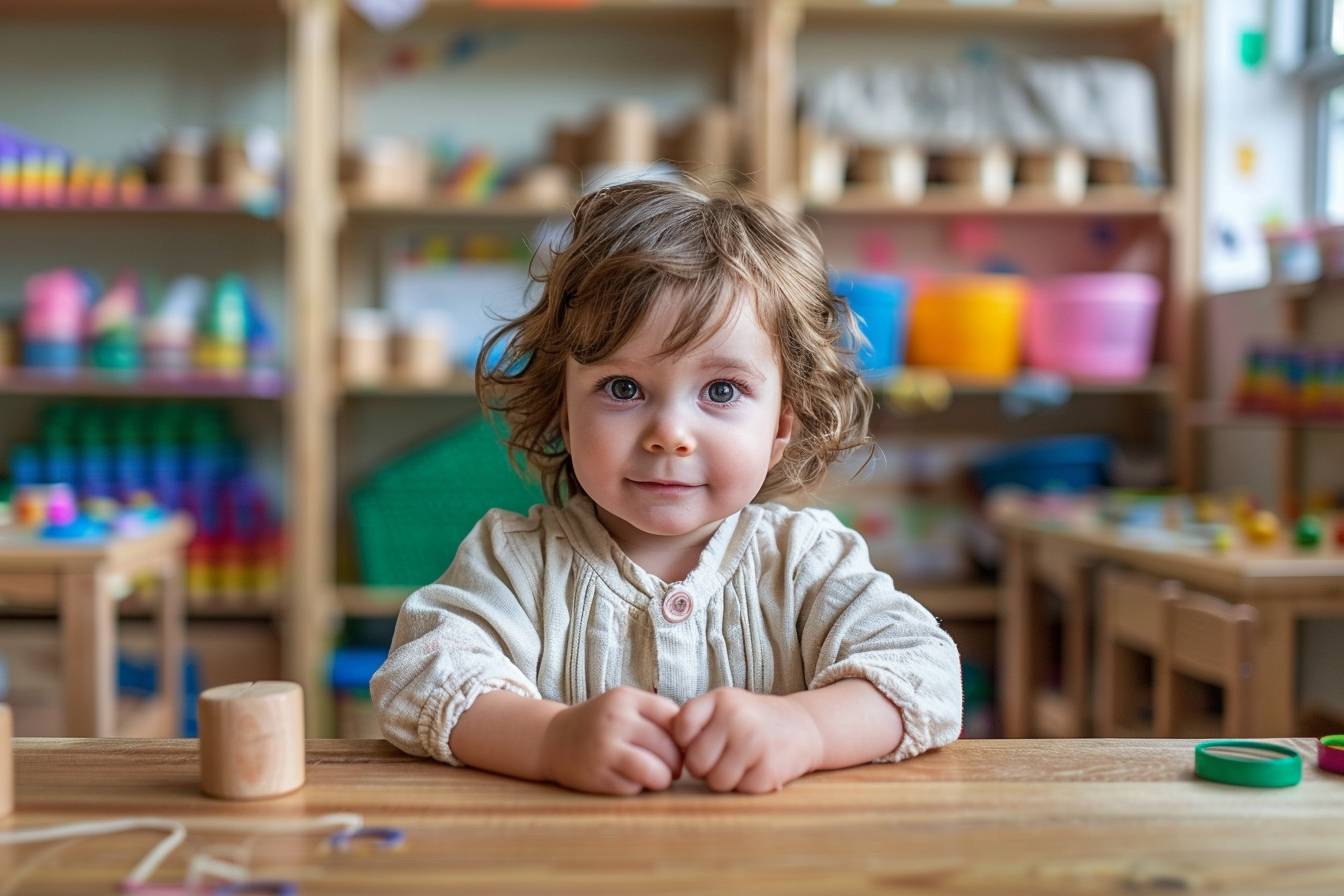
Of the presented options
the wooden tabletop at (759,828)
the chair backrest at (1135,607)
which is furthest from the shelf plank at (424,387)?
the wooden tabletop at (759,828)

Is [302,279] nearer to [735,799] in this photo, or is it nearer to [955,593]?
[955,593]

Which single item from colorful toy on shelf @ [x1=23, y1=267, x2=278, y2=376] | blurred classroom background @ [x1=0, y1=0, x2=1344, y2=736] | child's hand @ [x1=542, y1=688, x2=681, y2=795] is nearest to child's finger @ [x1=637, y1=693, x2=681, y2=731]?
child's hand @ [x1=542, y1=688, x2=681, y2=795]

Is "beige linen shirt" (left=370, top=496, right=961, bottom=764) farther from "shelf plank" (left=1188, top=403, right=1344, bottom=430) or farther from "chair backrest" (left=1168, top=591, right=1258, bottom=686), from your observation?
"shelf plank" (left=1188, top=403, right=1344, bottom=430)

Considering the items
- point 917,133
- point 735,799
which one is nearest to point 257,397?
point 917,133

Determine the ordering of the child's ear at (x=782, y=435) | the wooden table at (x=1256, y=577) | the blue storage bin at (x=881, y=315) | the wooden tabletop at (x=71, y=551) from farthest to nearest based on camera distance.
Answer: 1. the blue storage bin at (x=881, y=315)
2. the wooden tabletop at (x=71, y=551)
3. the wooden table at (x=1256, y=577)
4. the child's ear at (x=782, y=435)

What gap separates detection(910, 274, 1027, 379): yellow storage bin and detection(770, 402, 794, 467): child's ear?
2184mm

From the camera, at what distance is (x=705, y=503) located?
36.2 inches

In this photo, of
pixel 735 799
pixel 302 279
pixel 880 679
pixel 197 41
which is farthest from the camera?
pixel 197 41

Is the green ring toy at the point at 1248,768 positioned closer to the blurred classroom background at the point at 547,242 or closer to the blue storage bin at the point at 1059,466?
the blurred classroom background at the point at 547,242

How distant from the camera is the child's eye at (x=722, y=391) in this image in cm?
92

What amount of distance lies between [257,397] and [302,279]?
0.51 meters

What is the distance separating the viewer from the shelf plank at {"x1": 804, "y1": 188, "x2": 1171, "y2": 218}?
3.14 metres

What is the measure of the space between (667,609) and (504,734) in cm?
22

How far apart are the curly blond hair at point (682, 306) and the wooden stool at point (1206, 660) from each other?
875 millimetres
